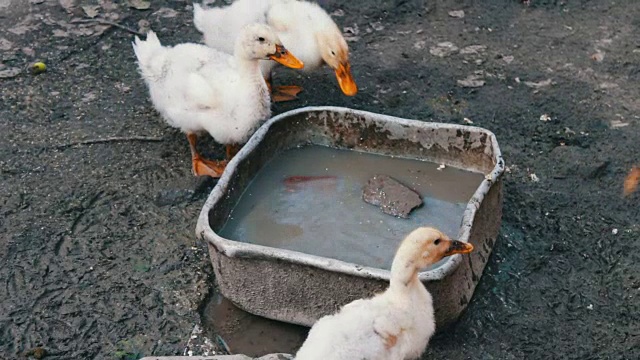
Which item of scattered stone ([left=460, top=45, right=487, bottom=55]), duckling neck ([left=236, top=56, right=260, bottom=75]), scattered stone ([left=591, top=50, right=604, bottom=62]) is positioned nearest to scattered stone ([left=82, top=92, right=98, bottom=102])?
duckling neck ([left=236, top=56, right=260, bottom=75])

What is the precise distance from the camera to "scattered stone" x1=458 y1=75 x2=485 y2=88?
17.7 ft

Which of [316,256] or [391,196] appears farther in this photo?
[391,196]

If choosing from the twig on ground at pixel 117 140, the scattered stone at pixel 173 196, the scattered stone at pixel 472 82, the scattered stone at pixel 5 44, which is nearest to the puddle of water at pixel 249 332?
the scattered stone at pixel 173 196

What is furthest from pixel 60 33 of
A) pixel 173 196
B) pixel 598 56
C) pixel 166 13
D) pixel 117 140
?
pixel 598 56

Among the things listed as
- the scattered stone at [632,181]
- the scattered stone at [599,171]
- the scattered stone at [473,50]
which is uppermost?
the scattered stone at [632,181]

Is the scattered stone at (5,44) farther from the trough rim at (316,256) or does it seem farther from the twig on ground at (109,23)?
the trough rim at (316,256)

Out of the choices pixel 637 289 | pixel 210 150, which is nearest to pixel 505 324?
pixel 637 289

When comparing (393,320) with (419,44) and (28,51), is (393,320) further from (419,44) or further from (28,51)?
(28,51)

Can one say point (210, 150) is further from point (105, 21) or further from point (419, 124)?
point (105, 21)

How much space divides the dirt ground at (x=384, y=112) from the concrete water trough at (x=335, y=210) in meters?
A: 0.31

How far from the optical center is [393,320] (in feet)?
9.92

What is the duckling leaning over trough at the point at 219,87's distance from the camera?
4340 millimetres

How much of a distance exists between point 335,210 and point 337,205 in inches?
1.7

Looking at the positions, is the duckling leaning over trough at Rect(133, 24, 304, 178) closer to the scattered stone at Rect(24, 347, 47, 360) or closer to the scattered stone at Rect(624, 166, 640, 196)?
the scattered stone at Rect(24, 347, 47, 360)
